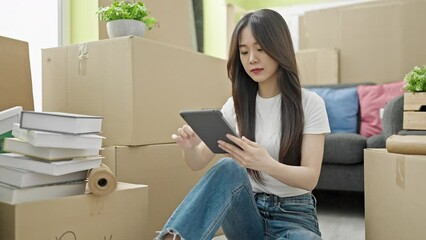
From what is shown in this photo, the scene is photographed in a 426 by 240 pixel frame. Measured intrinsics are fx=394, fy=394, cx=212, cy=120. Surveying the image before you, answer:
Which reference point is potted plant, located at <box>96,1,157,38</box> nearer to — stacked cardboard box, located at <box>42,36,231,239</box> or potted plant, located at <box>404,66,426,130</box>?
stacked cardboard box, located at <box>42,36,231,239</box>

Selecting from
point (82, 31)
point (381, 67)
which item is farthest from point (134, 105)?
point (381, 67)

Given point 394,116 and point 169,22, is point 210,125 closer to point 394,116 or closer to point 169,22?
point 394,116

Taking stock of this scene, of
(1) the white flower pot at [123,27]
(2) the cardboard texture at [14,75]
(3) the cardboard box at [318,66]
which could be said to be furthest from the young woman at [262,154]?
(3) the cardboard box at [318,66]

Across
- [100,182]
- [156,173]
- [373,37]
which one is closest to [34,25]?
[156,173]

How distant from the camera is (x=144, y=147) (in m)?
1.38

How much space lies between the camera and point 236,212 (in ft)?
3.38

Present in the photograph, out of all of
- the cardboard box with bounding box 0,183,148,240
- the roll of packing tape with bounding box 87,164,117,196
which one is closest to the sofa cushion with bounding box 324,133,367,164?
the cardboard box with bounding box 0,183,148,240

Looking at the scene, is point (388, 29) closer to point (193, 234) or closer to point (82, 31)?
point (82, 31)

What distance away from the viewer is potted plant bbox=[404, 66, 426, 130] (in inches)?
55.1

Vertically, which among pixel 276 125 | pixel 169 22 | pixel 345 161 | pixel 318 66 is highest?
pixel 169 22

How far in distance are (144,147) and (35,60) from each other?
2.67ft

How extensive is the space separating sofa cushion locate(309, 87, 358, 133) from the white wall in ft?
5.45

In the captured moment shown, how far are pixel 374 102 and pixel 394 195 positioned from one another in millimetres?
1380

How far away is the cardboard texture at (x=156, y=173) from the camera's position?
132cm
